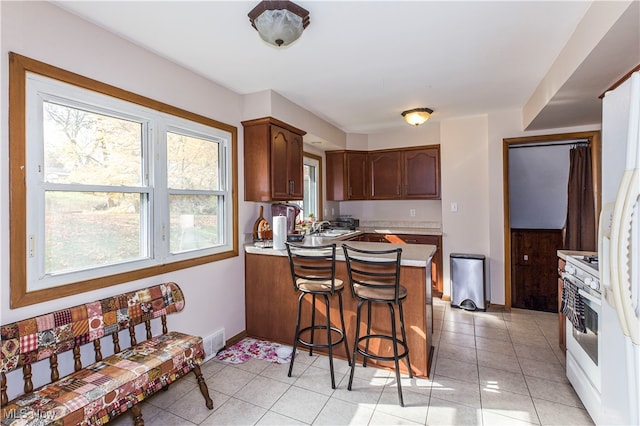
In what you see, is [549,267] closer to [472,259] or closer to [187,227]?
[472,259]

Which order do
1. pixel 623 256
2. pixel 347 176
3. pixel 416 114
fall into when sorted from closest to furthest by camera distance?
pixel 623 256
pixel 416 114
pixel 347 176

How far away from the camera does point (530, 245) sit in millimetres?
4047

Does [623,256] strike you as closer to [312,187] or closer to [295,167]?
[295,167]

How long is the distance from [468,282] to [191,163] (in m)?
3.53

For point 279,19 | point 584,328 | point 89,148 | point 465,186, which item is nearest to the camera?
point 279,19

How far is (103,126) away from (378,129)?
12.4 ft

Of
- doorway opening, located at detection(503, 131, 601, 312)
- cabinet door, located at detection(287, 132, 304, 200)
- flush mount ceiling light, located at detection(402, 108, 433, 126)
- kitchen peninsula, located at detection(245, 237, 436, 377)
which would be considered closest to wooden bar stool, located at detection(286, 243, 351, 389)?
kitchen peninsula, located at detection(245, 237, 436, 377)

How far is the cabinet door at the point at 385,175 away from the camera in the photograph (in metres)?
4.96

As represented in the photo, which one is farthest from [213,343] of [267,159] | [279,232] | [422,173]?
[422,173]

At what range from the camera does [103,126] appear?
2.10m

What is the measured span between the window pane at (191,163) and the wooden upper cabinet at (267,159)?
338mm

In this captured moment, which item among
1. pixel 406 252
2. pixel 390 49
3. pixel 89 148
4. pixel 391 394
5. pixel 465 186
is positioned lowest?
pixel 391 394

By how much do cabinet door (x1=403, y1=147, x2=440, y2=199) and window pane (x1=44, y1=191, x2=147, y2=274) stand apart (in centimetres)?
375

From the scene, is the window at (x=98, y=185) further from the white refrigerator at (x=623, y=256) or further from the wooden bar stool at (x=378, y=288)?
the white refrigerator at (x=623, y=256)
